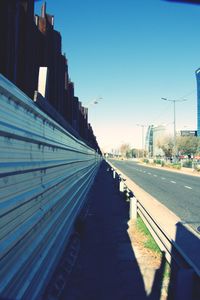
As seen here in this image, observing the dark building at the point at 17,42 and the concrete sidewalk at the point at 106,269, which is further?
the concrete sidewalk at the point at 106,269

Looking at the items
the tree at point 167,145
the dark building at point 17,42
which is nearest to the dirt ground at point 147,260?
the dark building at point 17,42

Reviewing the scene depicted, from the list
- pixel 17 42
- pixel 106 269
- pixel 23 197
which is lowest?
pixel 106 269

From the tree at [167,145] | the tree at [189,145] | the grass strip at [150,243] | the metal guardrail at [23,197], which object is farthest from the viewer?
the tree at [189,145]

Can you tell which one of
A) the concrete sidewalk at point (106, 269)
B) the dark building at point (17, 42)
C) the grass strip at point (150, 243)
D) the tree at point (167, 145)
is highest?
the tree at point (167, 145)

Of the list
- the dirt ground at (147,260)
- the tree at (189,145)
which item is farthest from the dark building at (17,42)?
the tree at (189,145)

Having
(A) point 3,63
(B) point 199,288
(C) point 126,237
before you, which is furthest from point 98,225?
(A) point 3,63

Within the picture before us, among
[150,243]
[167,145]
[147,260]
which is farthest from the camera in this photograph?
[167,145]

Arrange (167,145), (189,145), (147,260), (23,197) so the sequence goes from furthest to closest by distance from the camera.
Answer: (167,145), (189,145), (147,260), (23,197)

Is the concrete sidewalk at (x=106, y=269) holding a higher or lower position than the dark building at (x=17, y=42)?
lower

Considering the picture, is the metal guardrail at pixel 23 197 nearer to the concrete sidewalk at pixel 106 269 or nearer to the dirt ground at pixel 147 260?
the concrete sidewalk at pixel 106 269

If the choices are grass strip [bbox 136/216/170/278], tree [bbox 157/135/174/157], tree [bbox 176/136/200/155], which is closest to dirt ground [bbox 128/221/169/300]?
grass strip [bbox 136/216/170/278]

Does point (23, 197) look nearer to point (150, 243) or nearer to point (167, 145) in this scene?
point (150, 243)

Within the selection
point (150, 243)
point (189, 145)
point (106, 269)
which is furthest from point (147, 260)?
point (189, 145)

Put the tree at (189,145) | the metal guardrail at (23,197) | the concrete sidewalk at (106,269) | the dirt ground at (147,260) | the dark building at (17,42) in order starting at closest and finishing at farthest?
the metal guardrail at (23,197), the dark building at (17,42), the concrete sidewalk at (106,269), the dirt ground at (147,260), the tree at (189,145)
